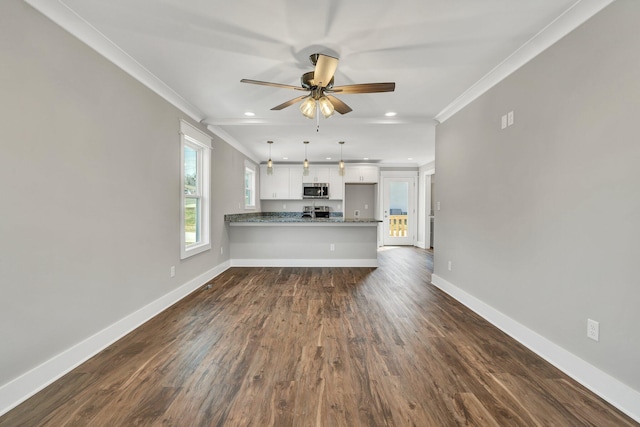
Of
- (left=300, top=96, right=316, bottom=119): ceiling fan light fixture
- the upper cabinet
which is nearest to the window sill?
(left=300, top=96, right=316, bottom=119): ceiling fan light fixture

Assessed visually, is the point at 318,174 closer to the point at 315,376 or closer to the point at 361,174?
the point at 361,174

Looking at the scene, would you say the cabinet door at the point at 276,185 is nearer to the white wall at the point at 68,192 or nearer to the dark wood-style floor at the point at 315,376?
the white wall at the point at 68,192

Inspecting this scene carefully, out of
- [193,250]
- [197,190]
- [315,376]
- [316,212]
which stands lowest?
[315,376]

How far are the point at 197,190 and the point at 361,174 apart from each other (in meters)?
4.51

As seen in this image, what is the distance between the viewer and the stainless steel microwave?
7.10 meters

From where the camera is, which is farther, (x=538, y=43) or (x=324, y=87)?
(x=324, y=87)

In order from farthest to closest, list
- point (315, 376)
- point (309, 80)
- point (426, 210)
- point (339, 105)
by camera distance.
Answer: point (426, 210), point (339, 105), point (309, 80), point (315, 376)

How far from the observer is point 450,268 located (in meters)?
3.46

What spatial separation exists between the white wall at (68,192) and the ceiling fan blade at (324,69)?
170cm

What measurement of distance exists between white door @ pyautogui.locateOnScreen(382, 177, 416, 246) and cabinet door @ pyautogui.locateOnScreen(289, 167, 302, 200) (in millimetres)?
2427

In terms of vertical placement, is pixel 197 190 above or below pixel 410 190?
below

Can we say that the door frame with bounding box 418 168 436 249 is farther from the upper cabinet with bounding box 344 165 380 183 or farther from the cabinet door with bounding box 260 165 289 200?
the cabinet door with bounding box 260 165 289 200

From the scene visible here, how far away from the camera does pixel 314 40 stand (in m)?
2.07

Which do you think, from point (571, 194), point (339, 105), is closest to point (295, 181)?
point (339, 105)
